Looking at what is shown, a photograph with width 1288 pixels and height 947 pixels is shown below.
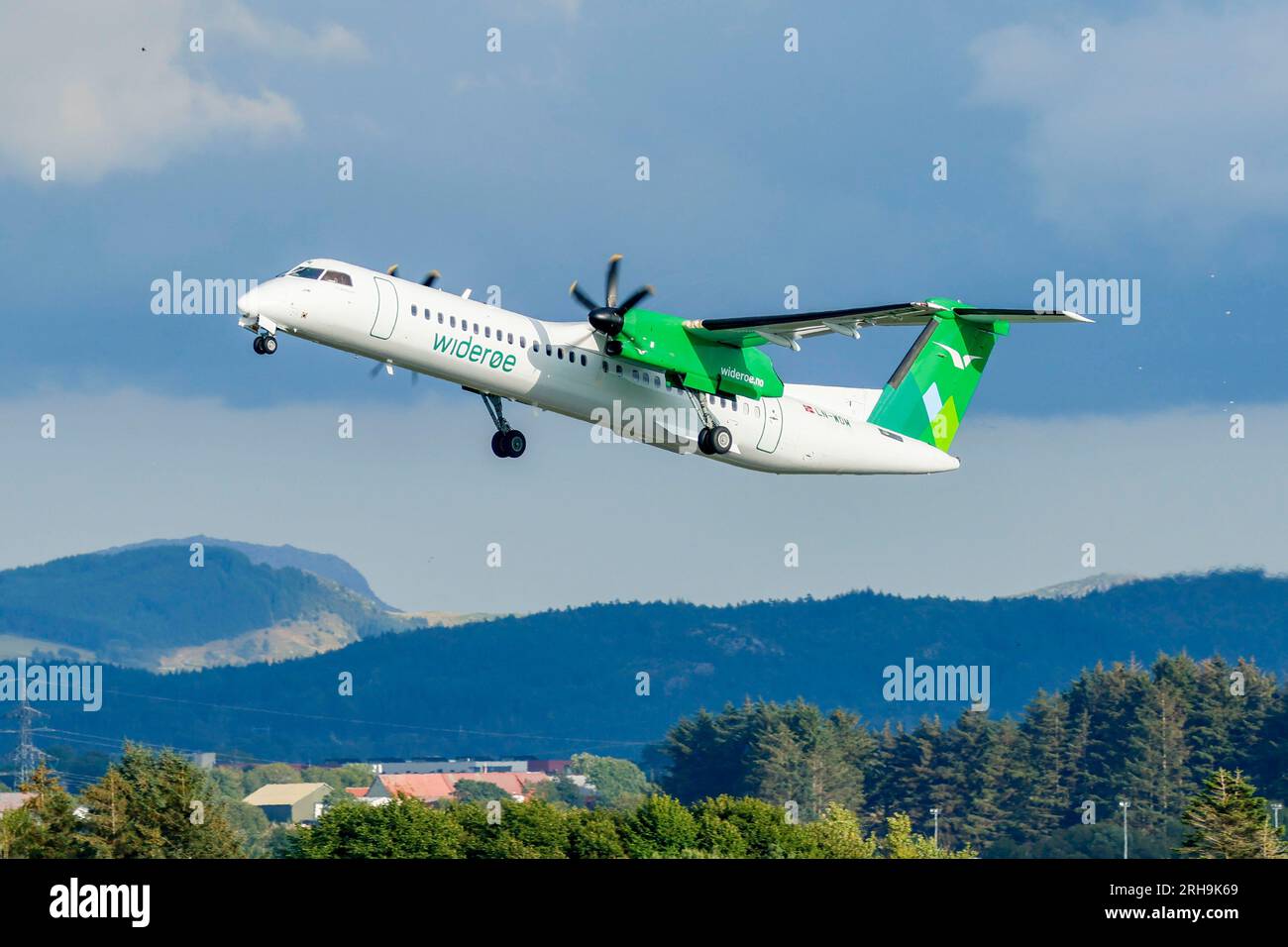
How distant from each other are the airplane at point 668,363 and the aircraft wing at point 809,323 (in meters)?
0.04

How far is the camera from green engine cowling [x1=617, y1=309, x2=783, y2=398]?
34312mm

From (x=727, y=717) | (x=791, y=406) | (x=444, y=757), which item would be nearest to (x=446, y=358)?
(x=791, y=406)

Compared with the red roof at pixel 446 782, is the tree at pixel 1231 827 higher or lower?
higher

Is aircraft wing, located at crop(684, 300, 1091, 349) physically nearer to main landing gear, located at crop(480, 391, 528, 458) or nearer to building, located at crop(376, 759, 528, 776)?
main landing gear, located at crop(480, 391, 528, 458)

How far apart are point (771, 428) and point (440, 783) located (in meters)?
96.0

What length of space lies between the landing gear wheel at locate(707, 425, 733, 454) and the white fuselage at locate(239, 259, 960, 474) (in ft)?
0.80

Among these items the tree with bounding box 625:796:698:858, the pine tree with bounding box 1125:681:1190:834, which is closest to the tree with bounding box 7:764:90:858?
the tree with bounding box 625:796:698:858

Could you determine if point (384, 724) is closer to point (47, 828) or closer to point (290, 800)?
point (290, 800)

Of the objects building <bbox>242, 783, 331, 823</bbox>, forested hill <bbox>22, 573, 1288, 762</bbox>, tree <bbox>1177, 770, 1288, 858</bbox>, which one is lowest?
building <bbox>242, 783, 331, 823</bbox>

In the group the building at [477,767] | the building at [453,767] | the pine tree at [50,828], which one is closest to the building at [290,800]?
the building at [477,767]

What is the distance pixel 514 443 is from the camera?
35500 mm

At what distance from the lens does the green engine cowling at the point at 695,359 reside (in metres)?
34.3

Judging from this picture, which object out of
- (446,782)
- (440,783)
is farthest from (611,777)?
(440,783)

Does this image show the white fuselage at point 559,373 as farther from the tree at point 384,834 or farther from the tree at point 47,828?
the tree at point 47,828
